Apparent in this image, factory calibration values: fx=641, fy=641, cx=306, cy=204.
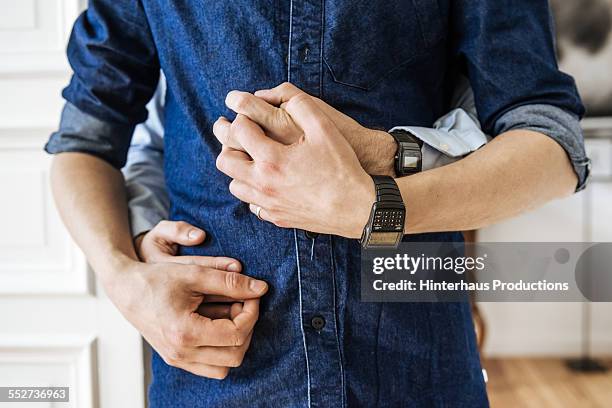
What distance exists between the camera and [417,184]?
76cm

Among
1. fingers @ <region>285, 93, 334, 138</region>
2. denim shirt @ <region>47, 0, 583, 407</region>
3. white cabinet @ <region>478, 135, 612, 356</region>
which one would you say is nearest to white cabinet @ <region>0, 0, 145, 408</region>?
denim shirt @ <region>47, 0, 583, 407</region>

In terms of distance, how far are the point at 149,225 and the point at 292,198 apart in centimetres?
36

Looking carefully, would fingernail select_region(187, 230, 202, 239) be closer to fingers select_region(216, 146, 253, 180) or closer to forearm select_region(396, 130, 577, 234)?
fingers select_region(216, 146, 253, 180)

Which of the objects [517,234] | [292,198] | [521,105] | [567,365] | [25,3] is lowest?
[567,365]

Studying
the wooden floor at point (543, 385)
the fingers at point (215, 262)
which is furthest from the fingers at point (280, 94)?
the wooden floor at point (543, 385)

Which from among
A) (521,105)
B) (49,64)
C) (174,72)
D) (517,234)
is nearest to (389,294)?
(521,105)

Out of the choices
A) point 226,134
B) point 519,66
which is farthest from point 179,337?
point 519,66

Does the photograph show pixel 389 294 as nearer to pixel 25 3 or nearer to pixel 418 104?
pixel 418 104

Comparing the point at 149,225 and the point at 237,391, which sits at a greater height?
the point at 149,225

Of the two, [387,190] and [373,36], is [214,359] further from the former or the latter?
[373,36]

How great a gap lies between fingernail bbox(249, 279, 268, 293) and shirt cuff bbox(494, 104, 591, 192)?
15.3 inches

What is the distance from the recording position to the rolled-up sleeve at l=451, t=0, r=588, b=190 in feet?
2.85

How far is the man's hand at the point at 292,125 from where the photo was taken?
75 cm

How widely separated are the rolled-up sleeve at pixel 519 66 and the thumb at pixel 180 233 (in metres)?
0.44
